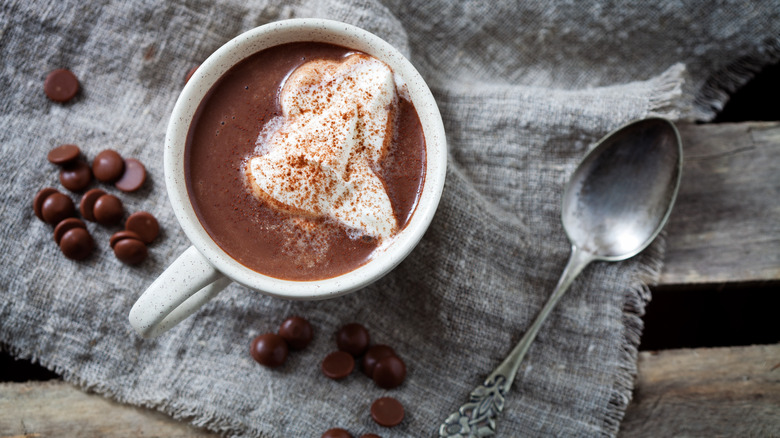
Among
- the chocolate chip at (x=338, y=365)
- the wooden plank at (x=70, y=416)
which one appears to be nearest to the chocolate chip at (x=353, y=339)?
the chocolate chip at (x=338, y=365)

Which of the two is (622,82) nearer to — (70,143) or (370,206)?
(370,206)

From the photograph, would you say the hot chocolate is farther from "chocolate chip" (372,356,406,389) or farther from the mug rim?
"chocolate chip" (372,356,406,389)

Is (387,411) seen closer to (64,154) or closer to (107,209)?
(107,209)

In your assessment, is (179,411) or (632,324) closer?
(179,411)

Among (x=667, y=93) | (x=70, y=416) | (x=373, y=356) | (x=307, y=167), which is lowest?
(x=70, y=416)

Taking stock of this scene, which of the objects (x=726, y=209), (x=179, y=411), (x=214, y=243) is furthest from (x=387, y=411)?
(x=726, y=209)

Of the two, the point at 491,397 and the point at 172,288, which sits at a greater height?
the point at 172,288
